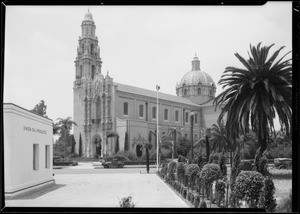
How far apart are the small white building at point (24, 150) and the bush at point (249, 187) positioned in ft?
23.1

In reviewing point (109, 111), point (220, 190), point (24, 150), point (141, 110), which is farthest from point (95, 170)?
point (141, 110)

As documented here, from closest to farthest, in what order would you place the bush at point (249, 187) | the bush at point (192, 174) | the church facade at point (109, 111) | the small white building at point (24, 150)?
the bush at point (249, 187)
the small white building at point (24, 150)
the bush at point (192, 174)
the church facade at point (109, 111)

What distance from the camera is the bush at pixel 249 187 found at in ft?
29.9

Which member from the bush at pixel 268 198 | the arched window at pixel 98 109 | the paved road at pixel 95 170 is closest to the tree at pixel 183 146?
the arched window at pixel 98 109

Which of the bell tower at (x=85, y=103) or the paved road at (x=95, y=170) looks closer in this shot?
the paved road at (x=95, y=170)

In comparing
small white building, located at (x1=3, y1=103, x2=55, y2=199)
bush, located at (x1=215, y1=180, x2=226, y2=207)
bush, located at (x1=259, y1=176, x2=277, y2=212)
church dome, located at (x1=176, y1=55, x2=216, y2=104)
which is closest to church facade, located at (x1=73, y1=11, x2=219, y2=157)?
church dome, located at (x1=176, y1=55, x2=216, y2=104)

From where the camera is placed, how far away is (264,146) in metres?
19.2

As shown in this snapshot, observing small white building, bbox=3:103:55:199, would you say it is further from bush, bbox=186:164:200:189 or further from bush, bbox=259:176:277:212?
bush, bbox=259:176:277:212

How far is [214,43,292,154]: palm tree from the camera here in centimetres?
1694

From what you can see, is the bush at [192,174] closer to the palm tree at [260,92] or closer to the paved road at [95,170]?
the palm tree at [260,92]
